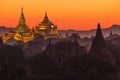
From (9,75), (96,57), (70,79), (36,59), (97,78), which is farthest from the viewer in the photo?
(36,59)

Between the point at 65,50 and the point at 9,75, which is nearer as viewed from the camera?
the point at 9,75

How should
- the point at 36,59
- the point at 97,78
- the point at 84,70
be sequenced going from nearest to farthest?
the point at 97,78, the point at 84,70, the point at 36,59

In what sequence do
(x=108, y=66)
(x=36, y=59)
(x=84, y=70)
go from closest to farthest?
(x=84, y=70) < (x=108, y=66) < (x=36, y=59)

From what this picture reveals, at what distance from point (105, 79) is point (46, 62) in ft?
93.0

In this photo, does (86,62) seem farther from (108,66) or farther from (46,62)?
(46,62)

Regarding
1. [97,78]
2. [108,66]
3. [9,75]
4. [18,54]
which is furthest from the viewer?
[18,54]

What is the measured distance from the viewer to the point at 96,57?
113250 mm

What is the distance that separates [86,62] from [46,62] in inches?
596

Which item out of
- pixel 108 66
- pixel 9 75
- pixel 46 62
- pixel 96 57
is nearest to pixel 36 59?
pixel 46 62

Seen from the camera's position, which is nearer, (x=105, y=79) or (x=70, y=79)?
(x=70, y=79)

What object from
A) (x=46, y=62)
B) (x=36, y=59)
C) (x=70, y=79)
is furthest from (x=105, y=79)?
(x=36, y=59)

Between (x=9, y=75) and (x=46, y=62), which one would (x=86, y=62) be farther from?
(x=9, y=75)

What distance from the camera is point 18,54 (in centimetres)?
15588

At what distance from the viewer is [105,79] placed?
296 feet
